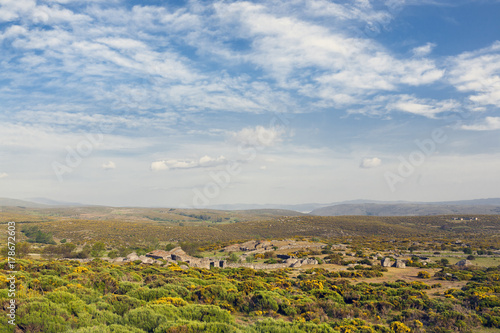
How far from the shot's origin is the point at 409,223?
376 ft

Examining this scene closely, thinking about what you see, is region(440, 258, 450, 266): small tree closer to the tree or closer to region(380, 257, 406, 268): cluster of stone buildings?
region(380, 257, 406, 268): cluster of stone buildings

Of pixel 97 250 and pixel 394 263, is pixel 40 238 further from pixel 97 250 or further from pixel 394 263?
pixel 394 263

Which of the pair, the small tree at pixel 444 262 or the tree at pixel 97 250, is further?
the tree at pixel 97 250

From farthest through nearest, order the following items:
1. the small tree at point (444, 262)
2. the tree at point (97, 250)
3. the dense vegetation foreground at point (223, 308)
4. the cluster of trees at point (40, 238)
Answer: the cluster of trees at point (40, 238)
the tree at point (97, 250)
the small tree at point (444, 262)
the dense vegetation foreground at point (223, 308)

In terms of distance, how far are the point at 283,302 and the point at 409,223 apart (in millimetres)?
122045

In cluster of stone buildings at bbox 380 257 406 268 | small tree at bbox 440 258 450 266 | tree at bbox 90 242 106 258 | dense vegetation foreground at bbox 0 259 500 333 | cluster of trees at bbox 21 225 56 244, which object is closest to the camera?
dense vegetation foreground at bbox 0 259 500 333

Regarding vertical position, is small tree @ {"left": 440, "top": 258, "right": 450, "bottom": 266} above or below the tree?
above

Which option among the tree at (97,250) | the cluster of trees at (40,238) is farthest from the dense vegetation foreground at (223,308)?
the cluster of trees at (40,238)

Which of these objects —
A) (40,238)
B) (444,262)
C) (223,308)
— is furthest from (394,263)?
(40,238)

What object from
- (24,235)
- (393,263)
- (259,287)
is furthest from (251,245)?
(24,235)

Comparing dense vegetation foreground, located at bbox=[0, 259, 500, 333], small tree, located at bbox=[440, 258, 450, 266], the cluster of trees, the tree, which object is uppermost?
dense vegetation foreground, located at bbox=[0, 259, 500, 333]

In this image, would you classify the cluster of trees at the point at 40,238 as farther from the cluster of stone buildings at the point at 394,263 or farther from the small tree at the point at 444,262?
the small tree at the point at 444,262

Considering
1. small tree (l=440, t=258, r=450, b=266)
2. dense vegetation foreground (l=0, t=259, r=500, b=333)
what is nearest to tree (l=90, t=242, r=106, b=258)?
dense vegetation foreground (l=0, t=259, r=500, b=333)

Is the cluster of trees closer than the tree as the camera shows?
No
